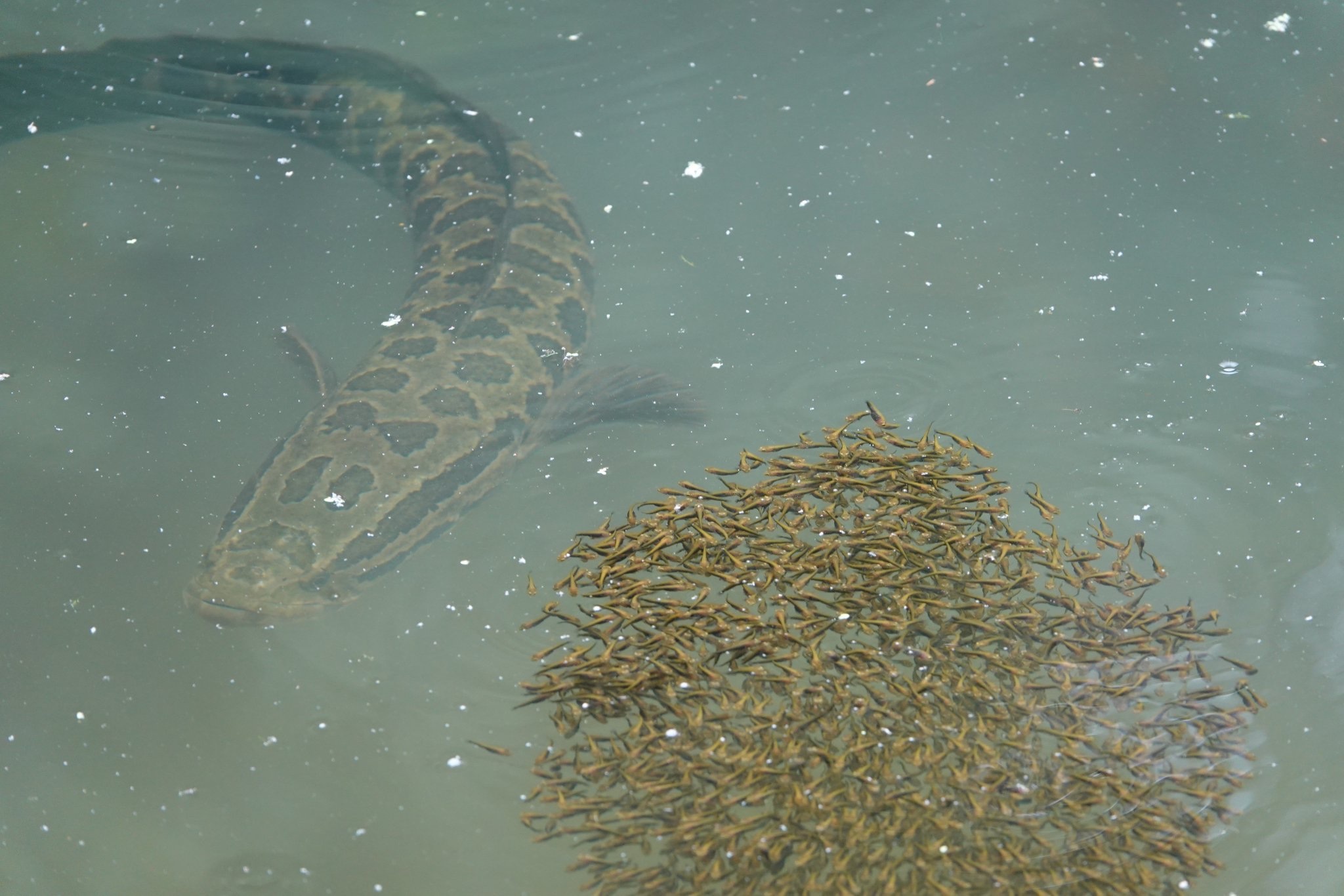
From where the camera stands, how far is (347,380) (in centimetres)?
429

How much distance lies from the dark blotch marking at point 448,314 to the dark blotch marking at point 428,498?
62 cm

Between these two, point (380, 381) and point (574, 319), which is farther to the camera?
point (574, 319)

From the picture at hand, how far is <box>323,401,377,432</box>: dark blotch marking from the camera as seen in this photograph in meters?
4.00

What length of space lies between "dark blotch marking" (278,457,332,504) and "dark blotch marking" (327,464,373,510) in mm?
79

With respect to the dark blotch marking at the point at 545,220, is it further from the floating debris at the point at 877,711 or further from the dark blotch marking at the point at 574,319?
the floating debris at the point at 877,711

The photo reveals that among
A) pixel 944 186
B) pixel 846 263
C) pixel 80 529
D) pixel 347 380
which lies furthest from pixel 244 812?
pixel 944 186

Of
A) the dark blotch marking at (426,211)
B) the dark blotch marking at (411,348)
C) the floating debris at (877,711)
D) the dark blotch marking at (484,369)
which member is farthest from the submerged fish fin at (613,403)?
the dark blotch marking at (426,211)

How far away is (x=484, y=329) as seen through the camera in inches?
177

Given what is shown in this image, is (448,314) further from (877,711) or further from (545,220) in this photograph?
(877,711)

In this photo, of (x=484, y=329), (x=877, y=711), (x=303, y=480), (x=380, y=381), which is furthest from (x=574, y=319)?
(x=877, y=711)

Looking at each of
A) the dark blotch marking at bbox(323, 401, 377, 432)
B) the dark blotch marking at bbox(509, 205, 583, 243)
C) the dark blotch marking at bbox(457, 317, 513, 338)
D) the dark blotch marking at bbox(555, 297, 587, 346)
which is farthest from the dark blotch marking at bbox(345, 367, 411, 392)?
the dark blotch marking at bbox(509, 205, 583, 243)

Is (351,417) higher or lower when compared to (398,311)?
lower

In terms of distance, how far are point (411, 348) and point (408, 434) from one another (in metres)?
0.56

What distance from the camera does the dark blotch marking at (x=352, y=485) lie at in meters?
3.73
